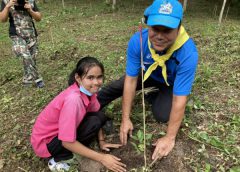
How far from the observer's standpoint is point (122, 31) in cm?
652

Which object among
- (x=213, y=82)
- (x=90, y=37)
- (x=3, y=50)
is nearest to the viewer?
(x=213, y=82)

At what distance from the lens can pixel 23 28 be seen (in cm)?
382

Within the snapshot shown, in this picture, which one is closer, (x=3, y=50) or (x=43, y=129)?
(x=43, y=129)

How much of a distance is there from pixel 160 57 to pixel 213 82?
1.43 metres

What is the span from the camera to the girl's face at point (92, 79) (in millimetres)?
2266

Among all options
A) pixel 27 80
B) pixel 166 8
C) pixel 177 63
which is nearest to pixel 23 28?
pixel 27 80

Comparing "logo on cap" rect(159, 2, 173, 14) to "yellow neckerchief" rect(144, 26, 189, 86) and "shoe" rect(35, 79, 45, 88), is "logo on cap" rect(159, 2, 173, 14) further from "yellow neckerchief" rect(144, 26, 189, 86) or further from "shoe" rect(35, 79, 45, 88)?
"shoe" rect(35, 79, 45, 88)

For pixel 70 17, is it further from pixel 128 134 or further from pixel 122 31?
pixel 128 134

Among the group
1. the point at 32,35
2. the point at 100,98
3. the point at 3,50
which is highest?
the point at 32,35

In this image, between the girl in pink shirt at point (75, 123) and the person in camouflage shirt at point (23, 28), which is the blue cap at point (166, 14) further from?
the person in camouflage shirt at point (23, 28)

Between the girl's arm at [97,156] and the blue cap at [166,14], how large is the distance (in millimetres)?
1052

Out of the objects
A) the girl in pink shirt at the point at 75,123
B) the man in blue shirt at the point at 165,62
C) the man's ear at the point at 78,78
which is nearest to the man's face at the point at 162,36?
the man in blue shirt at the point at 165,62

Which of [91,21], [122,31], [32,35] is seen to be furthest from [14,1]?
[91,21]

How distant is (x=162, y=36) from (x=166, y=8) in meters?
0.20
